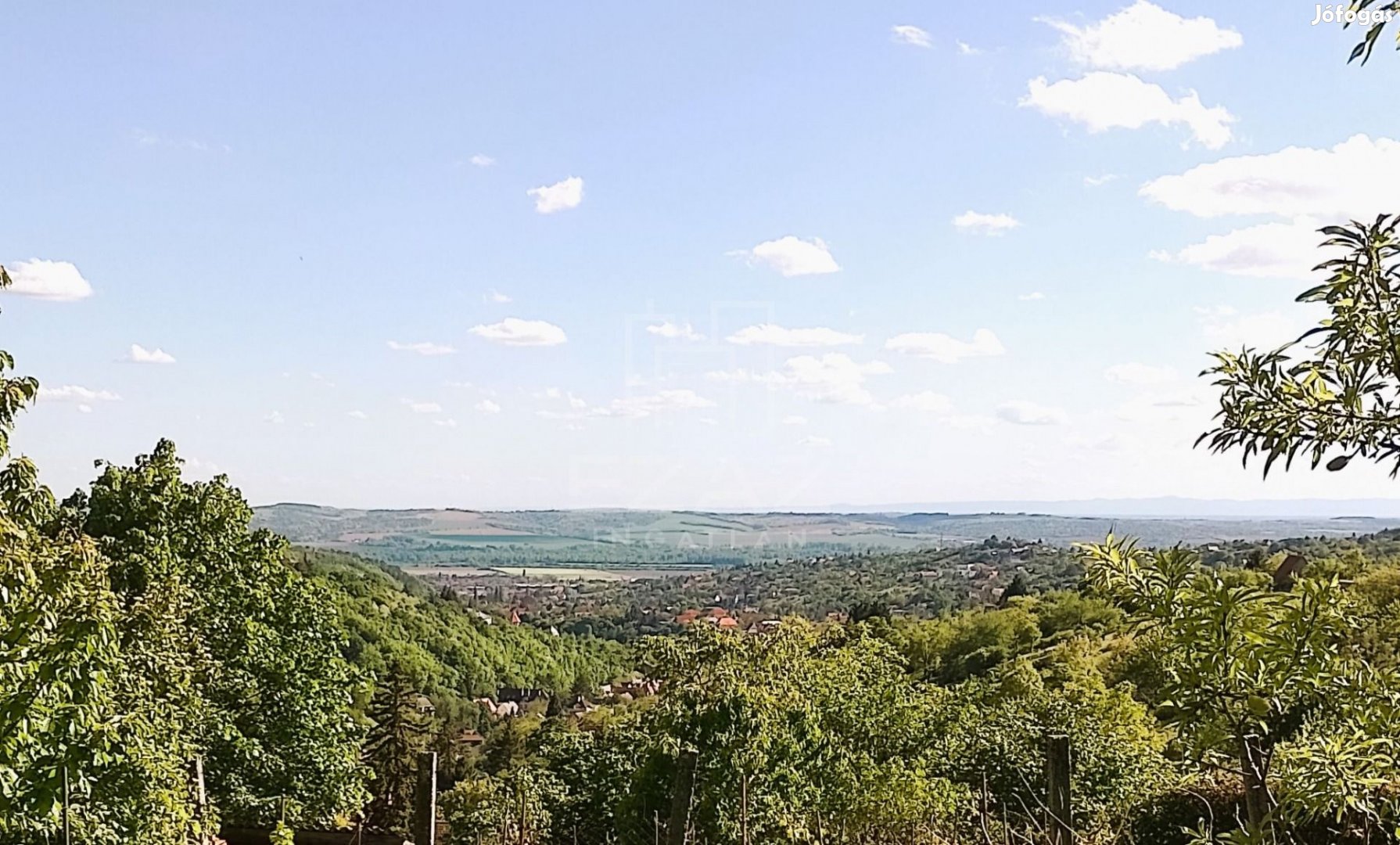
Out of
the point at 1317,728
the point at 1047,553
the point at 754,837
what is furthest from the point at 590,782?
the point at 1047,553

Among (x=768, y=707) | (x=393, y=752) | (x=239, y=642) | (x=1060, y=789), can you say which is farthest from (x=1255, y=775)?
(x=393, y=752)

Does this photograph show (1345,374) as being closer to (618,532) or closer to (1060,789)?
(1060,789)

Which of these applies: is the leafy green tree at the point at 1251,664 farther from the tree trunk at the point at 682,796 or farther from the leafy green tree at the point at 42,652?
the tree trunk at the point at 682,796

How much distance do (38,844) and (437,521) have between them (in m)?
101

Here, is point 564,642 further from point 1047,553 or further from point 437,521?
point 437,521

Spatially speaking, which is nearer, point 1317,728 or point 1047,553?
point 1317,728

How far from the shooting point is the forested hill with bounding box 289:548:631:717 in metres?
46.3

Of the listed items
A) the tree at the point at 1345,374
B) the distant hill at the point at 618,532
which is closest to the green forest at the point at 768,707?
the tree at the point at 1345,374

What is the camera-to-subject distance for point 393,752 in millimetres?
24172

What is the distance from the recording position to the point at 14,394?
12.2 feet

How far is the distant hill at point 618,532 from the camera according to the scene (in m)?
86.1

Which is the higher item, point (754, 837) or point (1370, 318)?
point (1370, 318)

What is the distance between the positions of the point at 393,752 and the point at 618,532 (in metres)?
69.9

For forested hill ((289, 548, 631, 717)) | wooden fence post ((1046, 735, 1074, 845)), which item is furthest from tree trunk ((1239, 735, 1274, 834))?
forested hill ((289, 548, 631, 717))
